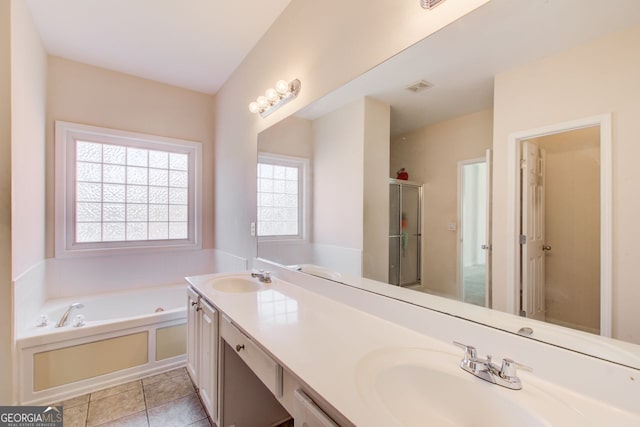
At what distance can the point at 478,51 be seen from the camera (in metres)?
0.94

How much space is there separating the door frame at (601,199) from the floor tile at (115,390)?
8.34 ft

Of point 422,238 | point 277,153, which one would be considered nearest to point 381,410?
point 422,238

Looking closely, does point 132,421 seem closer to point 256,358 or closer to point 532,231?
point 256,358

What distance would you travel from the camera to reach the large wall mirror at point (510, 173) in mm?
689

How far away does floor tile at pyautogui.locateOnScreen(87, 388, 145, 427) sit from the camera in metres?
1.73

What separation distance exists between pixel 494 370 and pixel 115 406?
2.31 m

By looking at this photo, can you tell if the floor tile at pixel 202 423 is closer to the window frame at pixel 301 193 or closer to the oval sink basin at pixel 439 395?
the window frame at pixel 301 193

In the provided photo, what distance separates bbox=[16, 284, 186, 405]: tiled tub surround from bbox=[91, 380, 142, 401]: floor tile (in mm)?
40

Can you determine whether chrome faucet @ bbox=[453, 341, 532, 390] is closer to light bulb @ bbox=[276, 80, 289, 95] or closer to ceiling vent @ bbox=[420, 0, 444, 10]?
ceiling vent @ bbox=[420, 0, 444, 10]

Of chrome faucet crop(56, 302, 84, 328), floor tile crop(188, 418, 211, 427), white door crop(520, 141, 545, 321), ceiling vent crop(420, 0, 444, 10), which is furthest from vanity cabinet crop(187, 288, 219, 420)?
ceiling vent crop(420, 0, 444, 10)

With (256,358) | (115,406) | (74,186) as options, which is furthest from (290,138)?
(74,186)

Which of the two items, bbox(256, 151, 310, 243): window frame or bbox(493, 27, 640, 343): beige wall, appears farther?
bbox(256, 151, 310, 243): window frame

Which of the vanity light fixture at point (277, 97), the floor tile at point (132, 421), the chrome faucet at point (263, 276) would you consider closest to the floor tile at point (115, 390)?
the floor tile at point (132, 421)

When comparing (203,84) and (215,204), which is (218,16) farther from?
(215,204)
